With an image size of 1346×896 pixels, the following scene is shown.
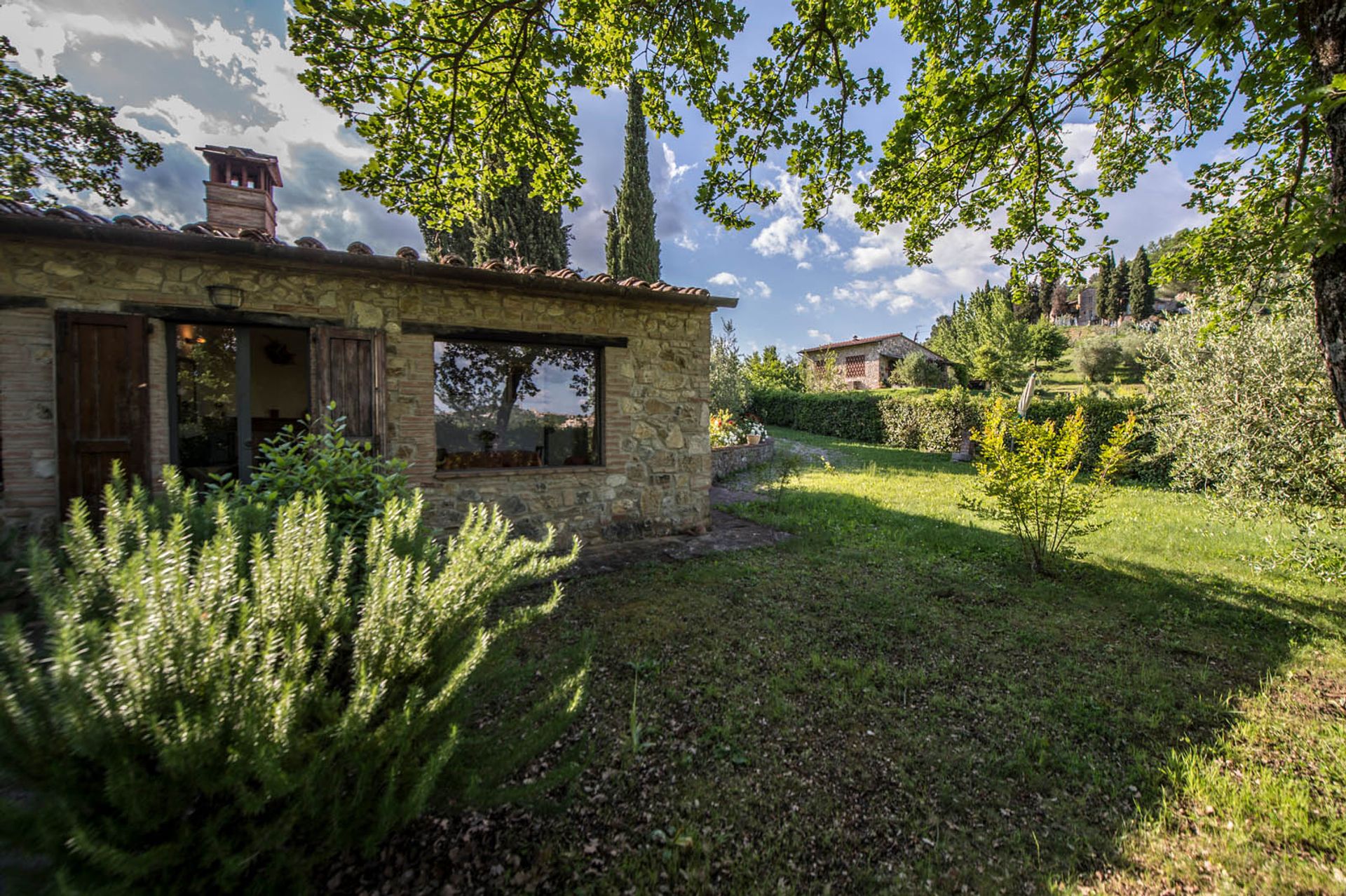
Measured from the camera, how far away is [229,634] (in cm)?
150

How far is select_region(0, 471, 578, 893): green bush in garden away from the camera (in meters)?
1.14

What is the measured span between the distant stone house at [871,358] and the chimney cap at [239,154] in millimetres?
28035

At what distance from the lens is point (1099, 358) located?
30.3 meters

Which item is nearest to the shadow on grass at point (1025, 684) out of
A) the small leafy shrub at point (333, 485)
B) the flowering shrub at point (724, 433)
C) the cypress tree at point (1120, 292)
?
the small leafy shrub at point (333, 485)

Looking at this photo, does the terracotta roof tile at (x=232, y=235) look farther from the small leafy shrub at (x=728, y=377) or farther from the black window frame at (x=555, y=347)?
the small leafy shrub at (x=728, y=377)

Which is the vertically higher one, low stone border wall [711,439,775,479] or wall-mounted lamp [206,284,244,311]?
wall-mounted lamp [206,284,244,311]

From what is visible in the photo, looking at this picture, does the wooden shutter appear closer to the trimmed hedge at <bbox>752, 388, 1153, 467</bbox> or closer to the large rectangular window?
the large rectangular window

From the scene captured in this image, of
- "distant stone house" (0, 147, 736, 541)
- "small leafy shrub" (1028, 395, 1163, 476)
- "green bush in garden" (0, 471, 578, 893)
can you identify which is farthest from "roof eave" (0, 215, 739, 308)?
"small leafy shrub" (1028, 395, 1163, 476)

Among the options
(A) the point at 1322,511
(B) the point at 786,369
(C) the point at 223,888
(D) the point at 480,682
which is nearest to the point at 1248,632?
(A) the point at 1322,511

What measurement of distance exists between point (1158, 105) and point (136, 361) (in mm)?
9262

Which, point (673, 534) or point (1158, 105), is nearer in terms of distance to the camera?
point (1158, 105)

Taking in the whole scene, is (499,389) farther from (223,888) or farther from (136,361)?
(223,888)

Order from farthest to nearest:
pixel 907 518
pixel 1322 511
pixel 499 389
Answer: pixel 907 518, pixel 499 389, pixel 1322 511

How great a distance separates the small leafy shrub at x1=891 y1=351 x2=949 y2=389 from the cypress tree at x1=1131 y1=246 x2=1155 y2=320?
2468cm
